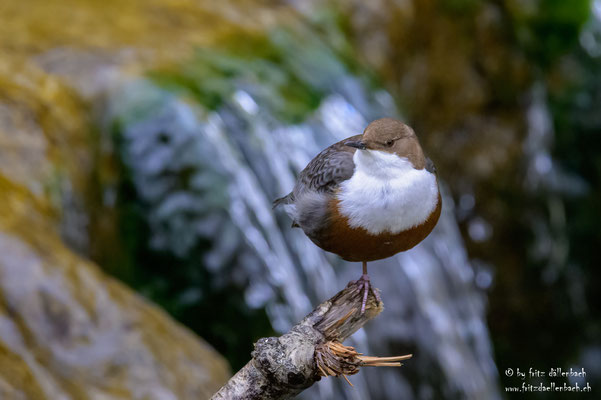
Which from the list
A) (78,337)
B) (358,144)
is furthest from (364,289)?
(78,337)

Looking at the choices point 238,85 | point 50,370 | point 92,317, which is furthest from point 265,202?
point 50,370

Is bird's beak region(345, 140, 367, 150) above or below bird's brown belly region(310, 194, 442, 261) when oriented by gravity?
above

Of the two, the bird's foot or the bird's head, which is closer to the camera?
the bird's foot

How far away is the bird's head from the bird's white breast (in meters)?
0.02

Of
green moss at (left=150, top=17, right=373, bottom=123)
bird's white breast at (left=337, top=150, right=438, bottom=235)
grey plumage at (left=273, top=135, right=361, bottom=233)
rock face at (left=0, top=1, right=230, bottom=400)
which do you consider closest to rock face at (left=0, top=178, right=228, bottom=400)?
rock face at (left=0, top=1, right=230, bottom=400)

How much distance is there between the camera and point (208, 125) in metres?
4.32

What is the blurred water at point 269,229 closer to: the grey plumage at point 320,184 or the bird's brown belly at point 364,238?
the grey plumage at point 320,184

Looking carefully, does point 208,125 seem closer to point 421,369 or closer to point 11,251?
point 11,251

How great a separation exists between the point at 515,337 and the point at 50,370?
210 inches

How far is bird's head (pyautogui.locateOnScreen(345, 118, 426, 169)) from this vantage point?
2.42 m

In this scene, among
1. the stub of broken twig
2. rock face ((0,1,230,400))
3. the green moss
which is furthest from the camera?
the green moss

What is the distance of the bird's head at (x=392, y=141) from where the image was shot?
242 centimetres

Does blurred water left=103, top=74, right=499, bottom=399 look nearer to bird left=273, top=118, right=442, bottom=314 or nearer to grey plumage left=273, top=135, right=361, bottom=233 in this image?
grey plumage left=273, top=135, right=361, bottom=233

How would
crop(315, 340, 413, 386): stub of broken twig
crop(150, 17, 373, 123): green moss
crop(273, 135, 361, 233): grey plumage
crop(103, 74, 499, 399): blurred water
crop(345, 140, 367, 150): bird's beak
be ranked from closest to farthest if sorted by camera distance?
1. crop(315, 340, 413, 386): stub of broken twig
2. crop(345, 140, 367, 150): bird's beak
3. crop(273, 135, 361, 233): grey plumage
4. crop(103, 74, 499, 399): blurred water
5. crop(150, 17, 373, 123): green moss
